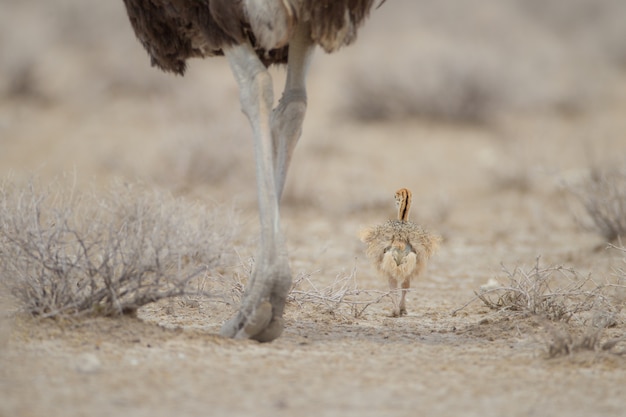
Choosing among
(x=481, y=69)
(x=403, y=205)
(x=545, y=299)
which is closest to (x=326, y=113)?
(x=481, y=69)

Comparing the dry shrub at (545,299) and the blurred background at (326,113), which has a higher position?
the blurred background at (326,113)

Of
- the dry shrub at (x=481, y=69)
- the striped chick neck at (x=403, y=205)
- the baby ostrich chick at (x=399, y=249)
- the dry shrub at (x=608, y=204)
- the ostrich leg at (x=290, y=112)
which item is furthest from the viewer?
the dry shrub at (x=481, y=69)

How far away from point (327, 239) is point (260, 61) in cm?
423

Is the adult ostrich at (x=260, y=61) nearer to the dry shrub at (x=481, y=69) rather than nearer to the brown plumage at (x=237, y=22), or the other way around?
the brown plumage at (x=237, y=22)

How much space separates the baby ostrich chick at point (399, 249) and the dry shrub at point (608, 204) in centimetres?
258

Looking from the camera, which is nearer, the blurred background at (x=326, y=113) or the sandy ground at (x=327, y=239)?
the sandy ground at (x=327, y=239)

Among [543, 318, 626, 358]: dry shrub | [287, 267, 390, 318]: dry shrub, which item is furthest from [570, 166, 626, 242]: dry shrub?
[543, 318, 626, 358]: dry shrub

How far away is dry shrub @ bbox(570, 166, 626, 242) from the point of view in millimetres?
7336

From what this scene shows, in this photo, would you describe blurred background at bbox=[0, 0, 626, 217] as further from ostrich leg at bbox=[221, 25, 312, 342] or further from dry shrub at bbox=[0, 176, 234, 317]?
ostrich leg at bbox=[221, 25, 312, 342]

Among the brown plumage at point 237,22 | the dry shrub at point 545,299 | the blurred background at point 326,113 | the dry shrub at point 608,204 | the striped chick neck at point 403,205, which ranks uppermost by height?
the blurred background at point 326,113

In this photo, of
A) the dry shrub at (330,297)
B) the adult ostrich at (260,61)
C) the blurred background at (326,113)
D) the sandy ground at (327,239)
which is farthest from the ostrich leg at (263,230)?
the blurred background at (326,113)

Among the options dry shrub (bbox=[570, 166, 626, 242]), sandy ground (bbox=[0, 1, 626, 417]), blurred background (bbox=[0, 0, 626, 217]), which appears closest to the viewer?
sandy ground (bbox=[0, 1, 626, 417])

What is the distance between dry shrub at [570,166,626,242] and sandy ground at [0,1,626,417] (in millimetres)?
221

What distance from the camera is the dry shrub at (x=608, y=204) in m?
7.34
